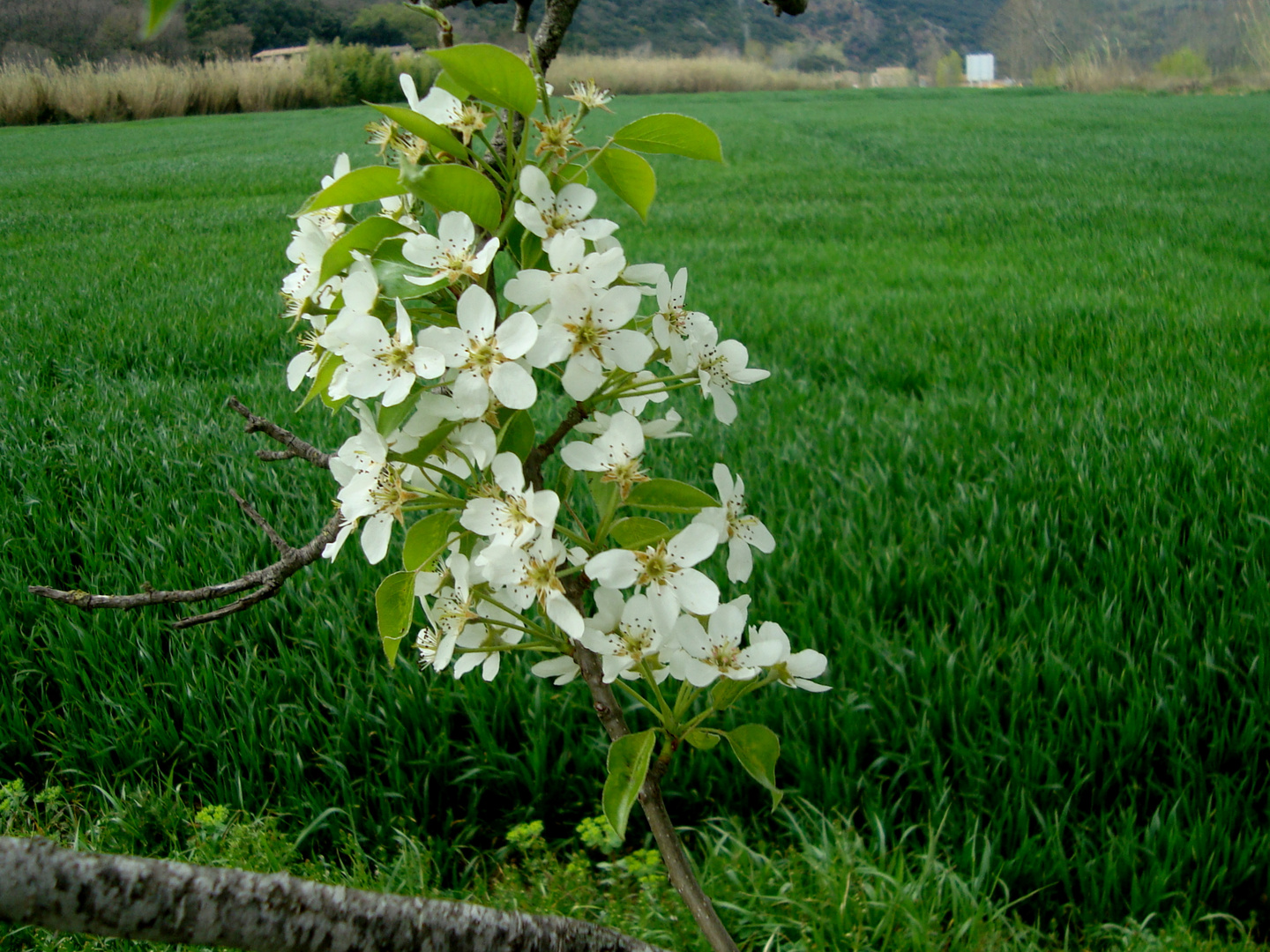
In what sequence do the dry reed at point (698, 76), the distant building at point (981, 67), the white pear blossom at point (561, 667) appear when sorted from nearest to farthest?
1. the white pear blossom at point (561, 667)
2. the dry reed at point (698, 76)
3. the distant building at point (981, 67)

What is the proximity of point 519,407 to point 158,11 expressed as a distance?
358 millimetres

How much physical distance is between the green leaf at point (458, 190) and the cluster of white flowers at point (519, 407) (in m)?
0.01

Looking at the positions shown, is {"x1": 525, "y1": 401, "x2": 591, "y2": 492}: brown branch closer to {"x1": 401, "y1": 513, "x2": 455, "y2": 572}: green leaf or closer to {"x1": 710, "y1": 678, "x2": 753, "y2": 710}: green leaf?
{"x1": 401, "y1": 513, "x2": 455, "y2": 572}: green leaf

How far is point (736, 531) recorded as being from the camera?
0.78m

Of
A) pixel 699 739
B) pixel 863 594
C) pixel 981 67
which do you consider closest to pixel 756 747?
pixel 699 739

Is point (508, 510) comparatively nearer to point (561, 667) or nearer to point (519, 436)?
point (519, 436)

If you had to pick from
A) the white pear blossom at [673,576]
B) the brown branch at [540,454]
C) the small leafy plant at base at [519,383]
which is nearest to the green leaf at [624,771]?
the small leafy plant at base at [519,383]

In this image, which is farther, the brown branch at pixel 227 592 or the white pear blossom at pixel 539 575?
the brown branch at pixel 227 592

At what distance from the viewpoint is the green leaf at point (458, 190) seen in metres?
0.58

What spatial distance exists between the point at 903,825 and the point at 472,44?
1418 millimetres

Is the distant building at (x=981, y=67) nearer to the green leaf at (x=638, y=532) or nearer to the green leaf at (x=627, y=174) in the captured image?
the green leaf at (x=627, y=174)

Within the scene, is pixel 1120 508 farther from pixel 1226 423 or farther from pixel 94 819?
pixel 94 819

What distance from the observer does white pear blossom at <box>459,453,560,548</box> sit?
0.59 meters

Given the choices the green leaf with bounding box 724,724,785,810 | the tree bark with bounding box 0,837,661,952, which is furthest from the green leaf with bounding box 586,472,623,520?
the tree bark with bounding box 0,837,661,952
